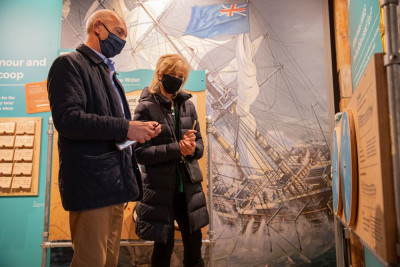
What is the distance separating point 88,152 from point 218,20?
2.11 m

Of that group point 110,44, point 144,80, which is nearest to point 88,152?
point 110,44

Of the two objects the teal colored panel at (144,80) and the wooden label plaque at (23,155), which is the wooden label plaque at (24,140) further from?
the teal colored panel at (144,80)

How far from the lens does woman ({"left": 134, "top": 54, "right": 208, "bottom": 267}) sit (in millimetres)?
1751

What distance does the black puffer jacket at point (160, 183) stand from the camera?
1737mm

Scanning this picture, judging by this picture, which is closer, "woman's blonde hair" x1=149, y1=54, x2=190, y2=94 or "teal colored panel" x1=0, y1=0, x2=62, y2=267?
"woman's blonde hair" x1=149, y1=54, x2=190, y2=94

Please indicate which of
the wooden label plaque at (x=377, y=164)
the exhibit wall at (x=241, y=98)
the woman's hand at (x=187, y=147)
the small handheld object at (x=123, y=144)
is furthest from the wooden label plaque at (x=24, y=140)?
the wooden label plaque at (x=377, y=164)

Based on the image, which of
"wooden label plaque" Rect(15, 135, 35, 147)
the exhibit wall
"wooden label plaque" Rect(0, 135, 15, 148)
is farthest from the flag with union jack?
"wooden label plaque" Rect(0, 135, 15, 148)

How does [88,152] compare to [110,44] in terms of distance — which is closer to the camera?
[88,152]

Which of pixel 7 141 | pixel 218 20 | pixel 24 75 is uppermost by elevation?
pixel 218 20

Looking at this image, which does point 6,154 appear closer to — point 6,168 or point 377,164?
point 6,168

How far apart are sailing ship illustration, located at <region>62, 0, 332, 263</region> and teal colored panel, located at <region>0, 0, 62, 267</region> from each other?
221 mm

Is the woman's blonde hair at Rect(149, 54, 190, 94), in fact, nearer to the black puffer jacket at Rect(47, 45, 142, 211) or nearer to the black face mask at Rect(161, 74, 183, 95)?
the black face mask at Rect(161, 74, 183, 95)

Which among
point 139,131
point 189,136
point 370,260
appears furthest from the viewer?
point 370,260

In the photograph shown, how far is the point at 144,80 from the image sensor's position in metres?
2.57
